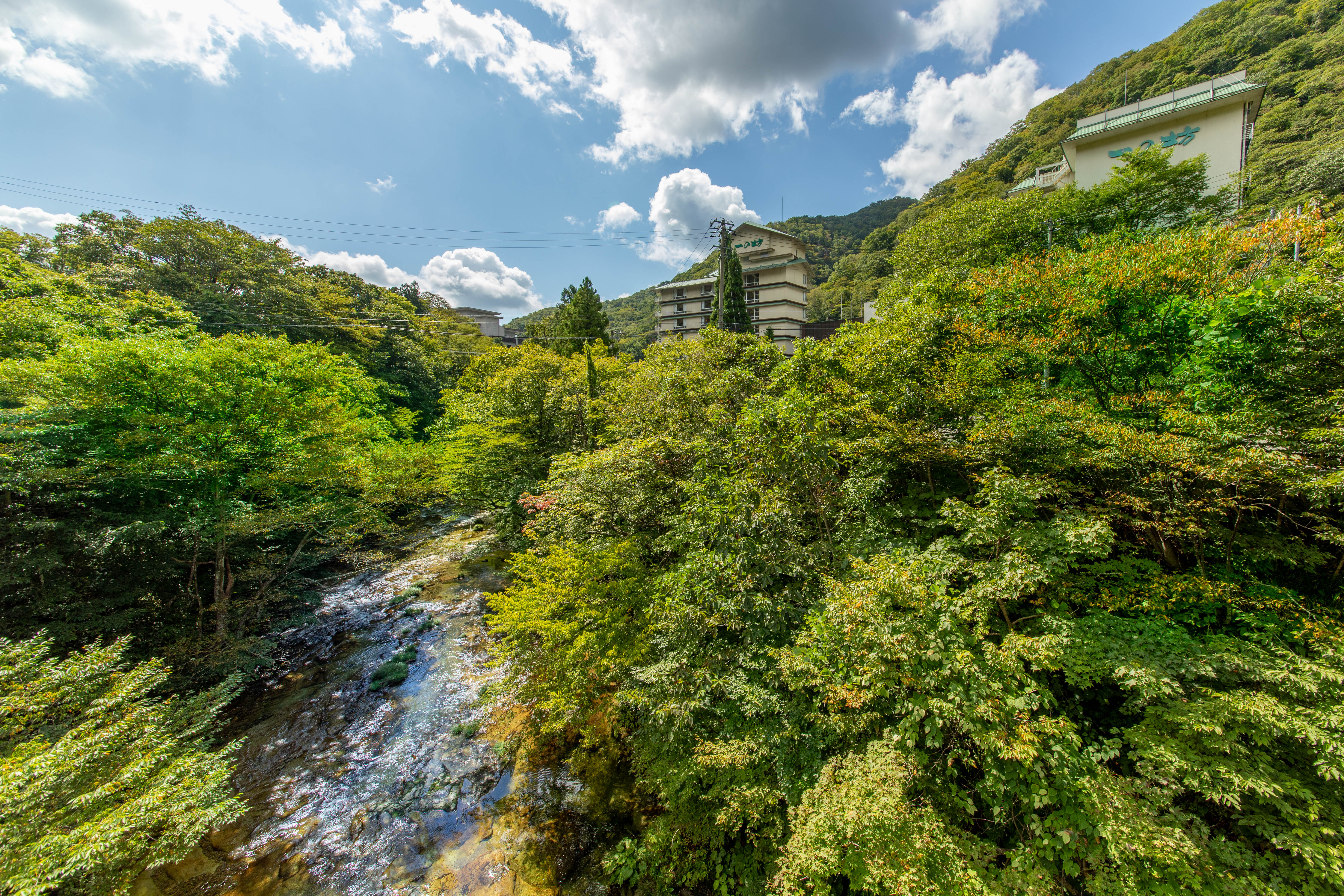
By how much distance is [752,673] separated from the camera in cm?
708

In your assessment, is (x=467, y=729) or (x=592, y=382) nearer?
(x=467, y=729)

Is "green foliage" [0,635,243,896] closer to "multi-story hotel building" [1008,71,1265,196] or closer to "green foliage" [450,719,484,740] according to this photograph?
"green foliage" [450,719,484,740]

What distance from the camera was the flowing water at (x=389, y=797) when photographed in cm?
697

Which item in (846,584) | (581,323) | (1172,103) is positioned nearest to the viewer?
(846,584)

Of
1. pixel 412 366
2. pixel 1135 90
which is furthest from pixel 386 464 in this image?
pixel 1135 90

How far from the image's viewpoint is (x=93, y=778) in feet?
19.5

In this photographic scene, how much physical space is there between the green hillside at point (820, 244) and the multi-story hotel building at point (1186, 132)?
40583 mm

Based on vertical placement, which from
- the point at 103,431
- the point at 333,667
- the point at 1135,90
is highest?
the point at 1135,90

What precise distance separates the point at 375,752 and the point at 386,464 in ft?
31.9

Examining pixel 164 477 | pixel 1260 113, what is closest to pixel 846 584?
pixel 164 477

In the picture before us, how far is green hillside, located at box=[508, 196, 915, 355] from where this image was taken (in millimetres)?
69688

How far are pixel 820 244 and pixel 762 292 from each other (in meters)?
40.1

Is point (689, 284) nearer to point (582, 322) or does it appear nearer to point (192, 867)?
point (582, 322)

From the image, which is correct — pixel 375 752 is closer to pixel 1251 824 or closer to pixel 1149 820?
pixel 1149 820
